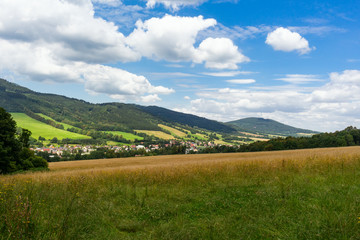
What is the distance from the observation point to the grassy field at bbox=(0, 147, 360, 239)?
4496mm

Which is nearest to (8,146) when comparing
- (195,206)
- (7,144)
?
(7,144)

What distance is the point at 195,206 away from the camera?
6340 millimetres

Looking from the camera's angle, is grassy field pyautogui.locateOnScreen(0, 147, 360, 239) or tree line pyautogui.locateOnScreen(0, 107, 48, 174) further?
tree line pyautogui.locateOnScreen(0, 107, 48, 174)

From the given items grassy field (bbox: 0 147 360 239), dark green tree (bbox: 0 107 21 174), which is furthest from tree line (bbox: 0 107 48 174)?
grassy field (bbox: 0 147 360 239)

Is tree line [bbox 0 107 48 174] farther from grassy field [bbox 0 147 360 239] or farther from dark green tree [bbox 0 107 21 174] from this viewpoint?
grassy field [bbox 0 147 360 239]

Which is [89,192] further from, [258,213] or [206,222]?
[258,213]

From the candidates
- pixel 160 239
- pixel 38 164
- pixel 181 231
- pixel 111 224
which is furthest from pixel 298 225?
pixel 38 164

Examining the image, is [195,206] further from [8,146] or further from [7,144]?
[7,144]

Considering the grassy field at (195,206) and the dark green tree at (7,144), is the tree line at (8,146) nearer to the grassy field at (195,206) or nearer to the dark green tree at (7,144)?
the dark green tree at (7,144)

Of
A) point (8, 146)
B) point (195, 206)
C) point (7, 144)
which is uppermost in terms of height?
point (195, 206)

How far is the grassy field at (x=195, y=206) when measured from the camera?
14.8 feet

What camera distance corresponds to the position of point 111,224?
17.5 ft

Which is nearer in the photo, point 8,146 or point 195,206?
point 195,206

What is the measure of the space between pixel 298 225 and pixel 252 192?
2532mm
